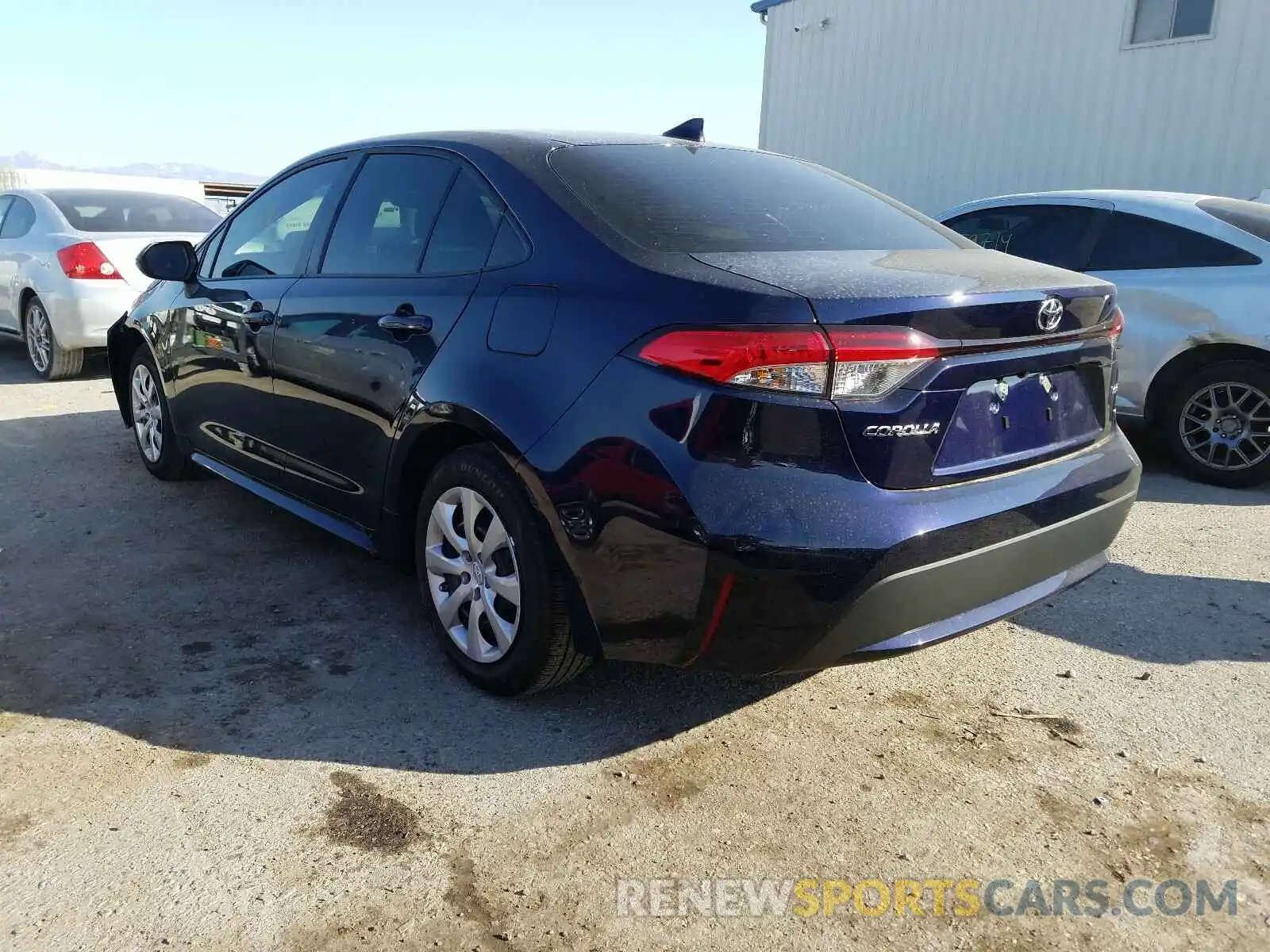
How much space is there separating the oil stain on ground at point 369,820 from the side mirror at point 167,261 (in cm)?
281

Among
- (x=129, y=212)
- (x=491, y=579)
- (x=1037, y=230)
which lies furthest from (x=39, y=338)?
(x=1037, y=230)

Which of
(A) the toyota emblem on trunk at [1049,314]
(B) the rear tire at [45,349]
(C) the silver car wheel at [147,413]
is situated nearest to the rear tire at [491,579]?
(A) the toyota emblem on trunk at [1049,314]

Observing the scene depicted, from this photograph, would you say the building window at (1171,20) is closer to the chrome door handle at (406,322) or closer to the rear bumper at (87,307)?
the rear bumper at (87,307)

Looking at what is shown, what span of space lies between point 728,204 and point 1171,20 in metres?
11.4

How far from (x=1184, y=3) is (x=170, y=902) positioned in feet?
44.1

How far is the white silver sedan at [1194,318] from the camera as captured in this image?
5.11m

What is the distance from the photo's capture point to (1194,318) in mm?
5234

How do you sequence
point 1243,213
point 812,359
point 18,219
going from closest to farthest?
point 812,359 → point 1243,213 → point 18,219

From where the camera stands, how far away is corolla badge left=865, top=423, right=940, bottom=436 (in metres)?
2.19

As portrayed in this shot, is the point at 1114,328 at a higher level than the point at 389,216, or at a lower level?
lower

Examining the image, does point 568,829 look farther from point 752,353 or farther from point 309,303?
point 309,303

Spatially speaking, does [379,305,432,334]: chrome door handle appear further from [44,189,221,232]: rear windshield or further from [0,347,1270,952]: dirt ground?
[44,189,221,232]: rear windshield

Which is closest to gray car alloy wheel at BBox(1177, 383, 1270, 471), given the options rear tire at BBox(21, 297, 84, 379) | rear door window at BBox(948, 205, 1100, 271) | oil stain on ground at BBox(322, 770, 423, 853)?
rear door window at BBox(948, 205, 1100, 271)

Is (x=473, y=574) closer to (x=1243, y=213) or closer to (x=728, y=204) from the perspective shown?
(x=728, y=204)
